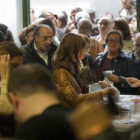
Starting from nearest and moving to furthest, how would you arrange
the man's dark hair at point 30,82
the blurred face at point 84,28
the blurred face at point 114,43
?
the man's dark hair at point 30,82 → the blurred face at point 114,43 → the blurred face at point 84,28

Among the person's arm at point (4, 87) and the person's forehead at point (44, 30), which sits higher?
the person's forehead at point (44, 30)

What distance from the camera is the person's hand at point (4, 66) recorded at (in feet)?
9.70

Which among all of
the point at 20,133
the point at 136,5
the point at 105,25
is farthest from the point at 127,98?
the point at 20,133

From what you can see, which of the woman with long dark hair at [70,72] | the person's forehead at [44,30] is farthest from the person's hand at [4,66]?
the person's forehead at [44,30]

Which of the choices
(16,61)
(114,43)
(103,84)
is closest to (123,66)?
(114,43)

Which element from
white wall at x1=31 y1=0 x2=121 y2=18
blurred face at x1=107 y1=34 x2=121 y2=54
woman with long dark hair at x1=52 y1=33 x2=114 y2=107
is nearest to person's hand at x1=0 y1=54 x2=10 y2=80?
woman with long dark hair at x1=52 y1=33 x2=114 y2=107

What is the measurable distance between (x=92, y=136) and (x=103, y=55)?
4.25 meters

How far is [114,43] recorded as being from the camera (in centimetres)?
505

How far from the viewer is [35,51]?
449cm

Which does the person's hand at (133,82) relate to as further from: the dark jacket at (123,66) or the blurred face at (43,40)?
the blurred face at (43,40)

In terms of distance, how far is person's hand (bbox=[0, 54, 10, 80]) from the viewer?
2955 millimetres

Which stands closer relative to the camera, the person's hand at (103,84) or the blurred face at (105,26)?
the person's hand at (103,84)

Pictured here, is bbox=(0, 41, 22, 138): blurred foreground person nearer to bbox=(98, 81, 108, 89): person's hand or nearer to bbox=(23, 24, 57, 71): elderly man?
bbox=(98, 81, 108, 89): person's hand

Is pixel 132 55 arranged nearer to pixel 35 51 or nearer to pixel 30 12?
pixel 35 51
